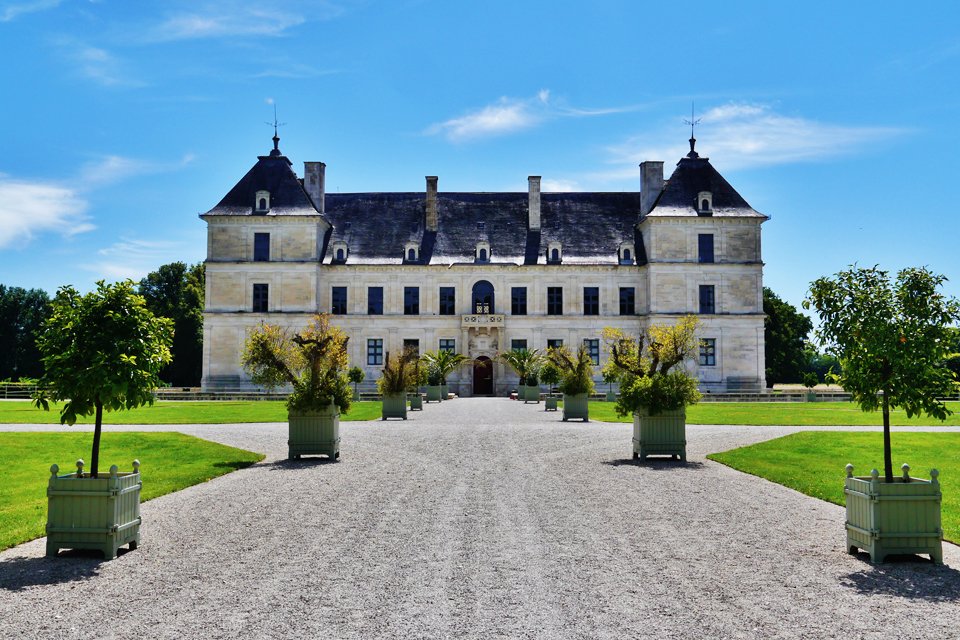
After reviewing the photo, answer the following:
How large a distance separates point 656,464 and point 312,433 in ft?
25.8

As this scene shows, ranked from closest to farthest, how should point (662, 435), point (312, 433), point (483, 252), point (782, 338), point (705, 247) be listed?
point (662, 435) < point (312, 433) < point (705, 247) < point (483, 252) < point (782, 338)

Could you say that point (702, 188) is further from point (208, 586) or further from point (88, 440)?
point (208, 586)

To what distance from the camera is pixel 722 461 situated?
59.6ft

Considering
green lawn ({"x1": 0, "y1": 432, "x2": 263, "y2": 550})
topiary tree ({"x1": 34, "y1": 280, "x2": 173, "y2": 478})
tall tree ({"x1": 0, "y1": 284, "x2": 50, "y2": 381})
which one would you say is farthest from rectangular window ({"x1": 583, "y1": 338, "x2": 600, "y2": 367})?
tall tree ({"x1": 0, "y1": 284, "x2": 50, "y2": 381})

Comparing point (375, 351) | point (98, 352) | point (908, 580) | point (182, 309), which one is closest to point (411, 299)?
point (375, 351)

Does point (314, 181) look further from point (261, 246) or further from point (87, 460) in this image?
point (87, 460)

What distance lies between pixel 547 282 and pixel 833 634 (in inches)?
2045

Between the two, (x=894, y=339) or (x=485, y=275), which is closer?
(x=894, y=339)

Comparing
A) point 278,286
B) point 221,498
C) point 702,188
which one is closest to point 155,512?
point 221,498

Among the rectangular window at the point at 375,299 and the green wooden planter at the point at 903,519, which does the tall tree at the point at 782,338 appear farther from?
the green wooden planter at the point at 903,519

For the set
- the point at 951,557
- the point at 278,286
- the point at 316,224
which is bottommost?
the point at 951,557

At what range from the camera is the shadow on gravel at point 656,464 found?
1709 cm

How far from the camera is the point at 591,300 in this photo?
5828cm

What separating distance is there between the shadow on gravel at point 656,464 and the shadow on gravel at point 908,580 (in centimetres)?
782
